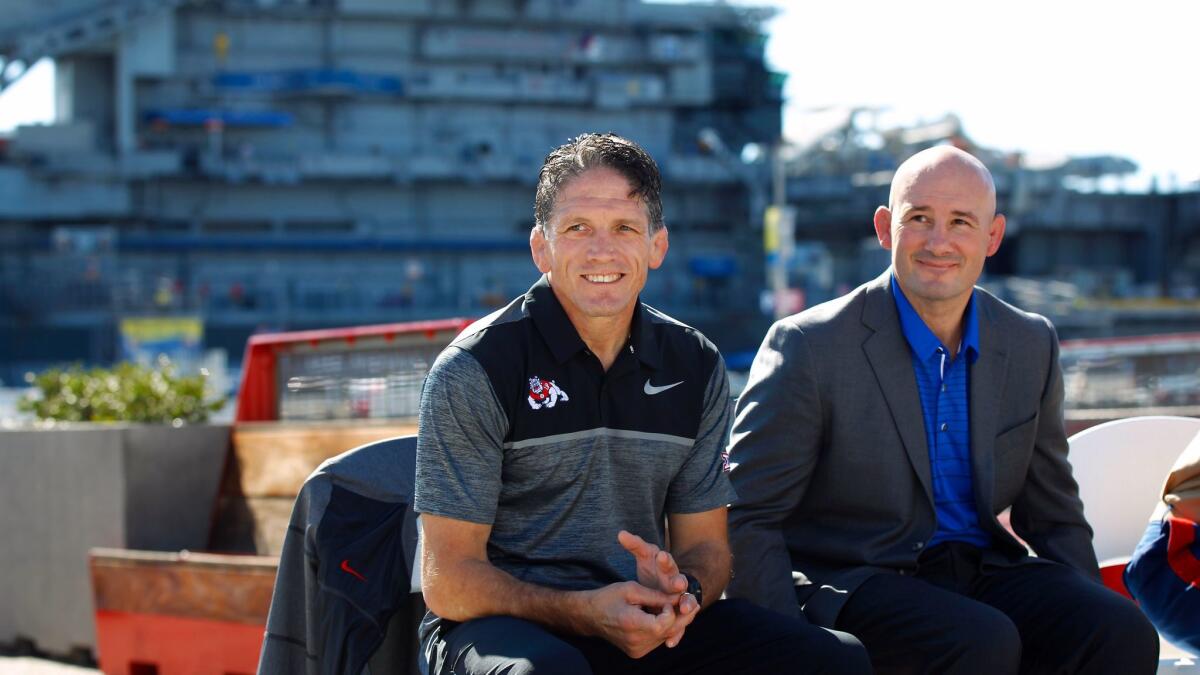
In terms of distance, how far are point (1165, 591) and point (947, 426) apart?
0.68 metres

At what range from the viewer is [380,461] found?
318cm

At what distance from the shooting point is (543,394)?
2855mm

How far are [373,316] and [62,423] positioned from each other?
4138 cm

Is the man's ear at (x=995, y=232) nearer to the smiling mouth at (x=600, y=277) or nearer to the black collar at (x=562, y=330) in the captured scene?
the black collar at (x=562, y=330)

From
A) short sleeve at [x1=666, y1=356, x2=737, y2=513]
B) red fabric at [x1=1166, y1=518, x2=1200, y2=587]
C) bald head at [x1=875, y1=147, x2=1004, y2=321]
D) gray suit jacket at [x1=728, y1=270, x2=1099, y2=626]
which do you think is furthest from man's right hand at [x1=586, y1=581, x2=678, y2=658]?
red fabric at [x1=1166, y1=518, x2=1200, y2=587]

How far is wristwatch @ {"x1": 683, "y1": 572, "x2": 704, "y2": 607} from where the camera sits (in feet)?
9.44

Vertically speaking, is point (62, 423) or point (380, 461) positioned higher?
point (380, 461)

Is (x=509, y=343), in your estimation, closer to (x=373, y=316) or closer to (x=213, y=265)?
(x=373, y=316)

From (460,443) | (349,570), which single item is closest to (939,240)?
(460,443)

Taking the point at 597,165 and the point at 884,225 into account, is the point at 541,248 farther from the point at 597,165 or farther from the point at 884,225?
the point at 884,225

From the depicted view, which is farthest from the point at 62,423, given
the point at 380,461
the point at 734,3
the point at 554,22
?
the point at 734,3

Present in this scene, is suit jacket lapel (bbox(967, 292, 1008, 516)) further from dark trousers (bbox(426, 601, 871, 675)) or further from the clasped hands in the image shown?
the clasped hands

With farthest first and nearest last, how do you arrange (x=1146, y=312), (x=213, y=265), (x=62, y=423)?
(x=213, y=265) < (x=1146, y=312) < (x=62, y=423)

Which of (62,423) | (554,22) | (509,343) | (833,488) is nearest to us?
(509,343)
